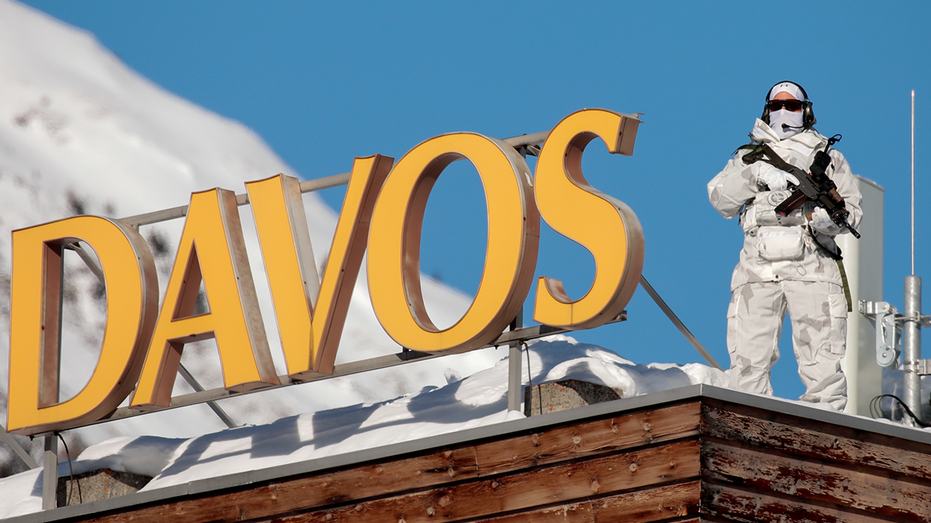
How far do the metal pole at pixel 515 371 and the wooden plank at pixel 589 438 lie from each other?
1.05 meters

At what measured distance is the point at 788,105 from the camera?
989 cm

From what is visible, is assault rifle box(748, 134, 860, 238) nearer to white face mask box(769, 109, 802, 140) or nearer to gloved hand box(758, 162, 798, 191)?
gloved hand box(758, 162, 798, 191)

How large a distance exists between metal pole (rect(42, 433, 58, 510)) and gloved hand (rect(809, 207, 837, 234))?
24.0 ft

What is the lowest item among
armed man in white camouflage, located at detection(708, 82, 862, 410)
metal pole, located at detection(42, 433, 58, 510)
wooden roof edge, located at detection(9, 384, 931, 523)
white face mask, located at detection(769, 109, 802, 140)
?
wooden roof edge, located at detection(9, 384, 931, 523)

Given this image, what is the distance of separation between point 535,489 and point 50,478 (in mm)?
5458

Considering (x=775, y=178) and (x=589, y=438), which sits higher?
(x=775, y=178)

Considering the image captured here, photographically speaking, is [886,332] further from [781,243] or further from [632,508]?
[632,508]

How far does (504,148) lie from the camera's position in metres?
10.6

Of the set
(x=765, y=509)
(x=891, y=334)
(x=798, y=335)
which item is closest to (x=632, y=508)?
(x=765, y=509)

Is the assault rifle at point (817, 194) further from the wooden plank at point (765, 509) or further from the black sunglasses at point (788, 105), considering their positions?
the wooden plank at point (765, 509)

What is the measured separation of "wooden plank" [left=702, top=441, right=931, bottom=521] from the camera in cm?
812

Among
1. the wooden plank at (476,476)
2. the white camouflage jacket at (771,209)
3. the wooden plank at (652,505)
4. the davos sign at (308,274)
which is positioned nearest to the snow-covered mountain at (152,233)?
the davos sign at (308,274)

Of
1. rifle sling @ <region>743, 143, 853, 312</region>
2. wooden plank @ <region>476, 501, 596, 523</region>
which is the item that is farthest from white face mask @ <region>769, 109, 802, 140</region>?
wooden plank @ <region>476, 501, 596, 523</region>

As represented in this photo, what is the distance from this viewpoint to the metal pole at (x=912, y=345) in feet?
36.2
